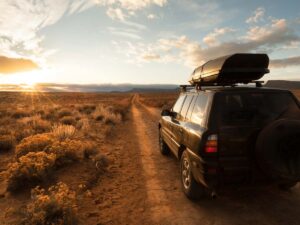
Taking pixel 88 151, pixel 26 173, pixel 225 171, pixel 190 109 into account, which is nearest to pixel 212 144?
pixel 225 171

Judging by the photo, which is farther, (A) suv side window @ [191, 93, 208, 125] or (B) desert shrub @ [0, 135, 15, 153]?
(B) desert shrub @ [0, 135, 15, 153]

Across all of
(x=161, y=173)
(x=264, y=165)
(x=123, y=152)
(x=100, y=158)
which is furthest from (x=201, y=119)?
(x=123, y=152)

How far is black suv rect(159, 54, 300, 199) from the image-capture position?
3.83m

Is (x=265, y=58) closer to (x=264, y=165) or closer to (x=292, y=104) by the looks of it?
(x=292, y=104)

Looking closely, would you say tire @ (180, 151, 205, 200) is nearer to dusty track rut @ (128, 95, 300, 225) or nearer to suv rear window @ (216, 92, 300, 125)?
dusty track rut @ (128, 95, 300, 225)

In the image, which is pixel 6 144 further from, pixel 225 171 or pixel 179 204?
pixel 225 171

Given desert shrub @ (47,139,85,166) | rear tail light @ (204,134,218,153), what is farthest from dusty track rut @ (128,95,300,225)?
desert shrub @ (47,139,85,166)

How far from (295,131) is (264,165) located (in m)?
0.64

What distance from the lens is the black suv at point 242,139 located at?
3832mm

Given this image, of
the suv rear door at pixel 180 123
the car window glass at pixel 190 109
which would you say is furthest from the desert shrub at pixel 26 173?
the car window glass at pixel 190 109

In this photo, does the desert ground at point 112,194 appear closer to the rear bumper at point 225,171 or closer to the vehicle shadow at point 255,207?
the vehicle shadow at point 255,207

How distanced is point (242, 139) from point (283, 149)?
0.57 m

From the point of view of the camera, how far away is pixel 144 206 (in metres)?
5.02

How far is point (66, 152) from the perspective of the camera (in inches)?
307
